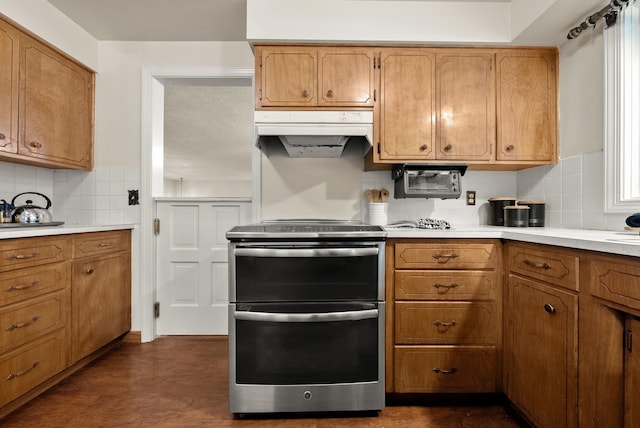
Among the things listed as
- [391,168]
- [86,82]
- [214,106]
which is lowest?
[391,168]

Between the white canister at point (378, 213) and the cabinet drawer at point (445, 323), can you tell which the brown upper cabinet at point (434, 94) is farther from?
the cabinet drawer at point (445, 323)

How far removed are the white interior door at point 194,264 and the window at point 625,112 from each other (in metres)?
2.41

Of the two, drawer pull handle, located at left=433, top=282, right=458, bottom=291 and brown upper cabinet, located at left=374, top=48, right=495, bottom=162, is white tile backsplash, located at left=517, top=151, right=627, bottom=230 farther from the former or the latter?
drawer pull handle, located at left=433, top=282, right=458, bottom=291

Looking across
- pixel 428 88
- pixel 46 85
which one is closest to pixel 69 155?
pixel 46 85

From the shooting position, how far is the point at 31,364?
5.97ft

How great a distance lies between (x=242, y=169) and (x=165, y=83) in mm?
5924

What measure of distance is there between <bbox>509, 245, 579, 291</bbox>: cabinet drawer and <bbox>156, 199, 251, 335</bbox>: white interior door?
1.99 metres

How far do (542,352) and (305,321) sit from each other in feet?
3.42

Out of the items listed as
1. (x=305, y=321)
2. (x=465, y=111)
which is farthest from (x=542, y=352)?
(x=465, y=111)

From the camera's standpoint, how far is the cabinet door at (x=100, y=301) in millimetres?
2195

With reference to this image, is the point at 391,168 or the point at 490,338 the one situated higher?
the point at 391,168

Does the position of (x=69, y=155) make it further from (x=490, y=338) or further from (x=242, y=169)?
(x=242, y=169)

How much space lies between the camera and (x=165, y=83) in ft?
9.72

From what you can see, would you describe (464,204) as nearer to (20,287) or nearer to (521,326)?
(521,326)
